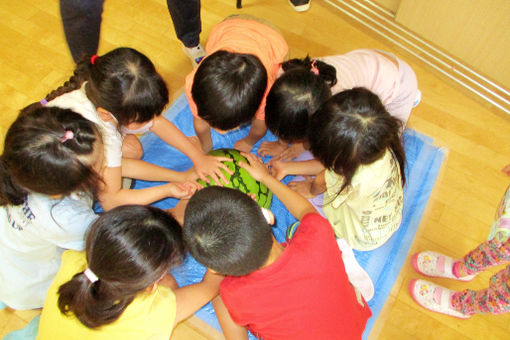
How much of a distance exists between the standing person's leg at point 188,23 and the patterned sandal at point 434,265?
1507 mm

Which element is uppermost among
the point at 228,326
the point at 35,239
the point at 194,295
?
the point at 35,239

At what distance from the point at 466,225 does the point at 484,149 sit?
19.0 inches

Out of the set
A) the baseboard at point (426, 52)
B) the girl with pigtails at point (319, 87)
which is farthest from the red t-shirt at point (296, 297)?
the baseboard at point (426, 52)

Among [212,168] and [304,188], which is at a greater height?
[212,168]

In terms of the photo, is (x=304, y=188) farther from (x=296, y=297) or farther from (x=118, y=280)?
(x=118, y=280)

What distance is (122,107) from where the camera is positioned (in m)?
1.17

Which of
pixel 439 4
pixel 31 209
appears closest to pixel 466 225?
pixel 439 4

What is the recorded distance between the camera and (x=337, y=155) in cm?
109

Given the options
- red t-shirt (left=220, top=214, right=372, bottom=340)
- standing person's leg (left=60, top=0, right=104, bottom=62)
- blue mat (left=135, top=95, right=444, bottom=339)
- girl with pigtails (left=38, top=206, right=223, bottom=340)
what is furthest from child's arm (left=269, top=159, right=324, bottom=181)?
standing person's leg (left=60, top=0, right=104, bottom=62)

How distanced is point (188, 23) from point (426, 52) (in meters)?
1.48

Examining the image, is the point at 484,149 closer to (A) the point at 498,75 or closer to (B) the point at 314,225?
(A) the point at 498,75

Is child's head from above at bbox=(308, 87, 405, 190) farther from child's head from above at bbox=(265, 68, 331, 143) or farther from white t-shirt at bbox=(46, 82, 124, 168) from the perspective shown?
white t-shirt at bbox=(46, 82, 124, 168)

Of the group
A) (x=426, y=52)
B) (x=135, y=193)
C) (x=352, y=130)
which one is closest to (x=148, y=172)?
(x=135, y=193)

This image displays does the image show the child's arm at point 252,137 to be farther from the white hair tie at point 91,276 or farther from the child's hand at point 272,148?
the white hair tie at point 91,276
